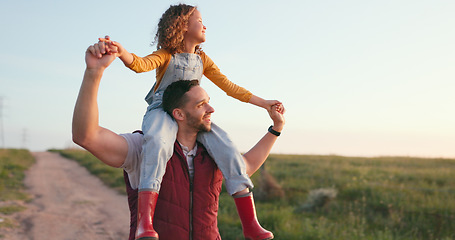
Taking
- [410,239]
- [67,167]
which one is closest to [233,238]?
[410,239]

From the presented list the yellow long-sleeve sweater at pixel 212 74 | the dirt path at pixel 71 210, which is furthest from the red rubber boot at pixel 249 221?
the dirt path at pixel 71 210

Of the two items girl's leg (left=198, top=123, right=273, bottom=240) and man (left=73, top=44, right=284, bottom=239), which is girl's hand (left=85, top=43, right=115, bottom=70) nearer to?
man (left=73, top=44, right=284, bottom=239)

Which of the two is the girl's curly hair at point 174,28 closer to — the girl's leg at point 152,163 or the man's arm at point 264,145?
the girl's leg at point 152,163

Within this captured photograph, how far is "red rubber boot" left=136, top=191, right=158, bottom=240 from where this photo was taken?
2.23m

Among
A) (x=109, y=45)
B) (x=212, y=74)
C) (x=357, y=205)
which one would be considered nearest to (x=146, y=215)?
(x=109, y=45)

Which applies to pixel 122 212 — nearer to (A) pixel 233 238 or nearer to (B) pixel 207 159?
(A) pixel 233 238

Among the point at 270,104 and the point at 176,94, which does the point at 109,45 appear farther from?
the point at 270,104

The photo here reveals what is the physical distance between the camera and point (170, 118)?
2.66 metres

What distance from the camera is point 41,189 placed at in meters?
13.7

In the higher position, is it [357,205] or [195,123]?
[195,123]

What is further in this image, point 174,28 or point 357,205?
point 357,205

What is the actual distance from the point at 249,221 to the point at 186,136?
0.63 meters

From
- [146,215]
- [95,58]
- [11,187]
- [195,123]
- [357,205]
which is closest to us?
[95,58]

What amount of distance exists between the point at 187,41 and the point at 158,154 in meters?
0.97
